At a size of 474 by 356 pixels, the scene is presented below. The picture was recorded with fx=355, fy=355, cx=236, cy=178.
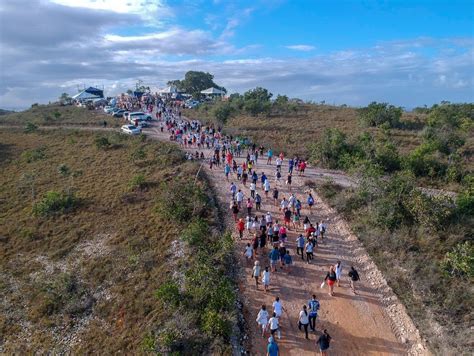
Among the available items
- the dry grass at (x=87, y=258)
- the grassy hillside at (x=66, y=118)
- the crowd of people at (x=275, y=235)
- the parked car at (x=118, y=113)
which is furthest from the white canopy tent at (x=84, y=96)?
the crowd of people at (x=275, y=235)

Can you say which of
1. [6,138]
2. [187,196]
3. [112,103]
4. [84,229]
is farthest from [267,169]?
[112,103]

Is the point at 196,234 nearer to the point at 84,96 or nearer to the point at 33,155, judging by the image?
the point at 33,155

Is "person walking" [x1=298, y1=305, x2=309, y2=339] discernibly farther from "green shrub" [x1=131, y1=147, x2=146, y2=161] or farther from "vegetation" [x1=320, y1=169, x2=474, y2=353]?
"green shrub" [x1=131, y1=147, x2=146, y2=161]

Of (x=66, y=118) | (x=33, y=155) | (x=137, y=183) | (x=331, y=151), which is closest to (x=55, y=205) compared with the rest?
(x=137, y=183)

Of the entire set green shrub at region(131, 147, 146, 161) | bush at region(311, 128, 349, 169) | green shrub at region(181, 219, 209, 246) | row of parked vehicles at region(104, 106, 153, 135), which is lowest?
green shrub at region(181, 219, 209, 246)

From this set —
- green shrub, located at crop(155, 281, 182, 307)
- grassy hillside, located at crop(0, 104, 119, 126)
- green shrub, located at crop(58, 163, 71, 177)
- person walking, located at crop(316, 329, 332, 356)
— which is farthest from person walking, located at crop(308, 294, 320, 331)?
grassy hillside, located at crop(0, 104, 119, 126)

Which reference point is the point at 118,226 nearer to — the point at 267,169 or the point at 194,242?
the point at 194,242

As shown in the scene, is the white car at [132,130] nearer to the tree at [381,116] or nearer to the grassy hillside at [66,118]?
the grassy hillside at [66,118]
